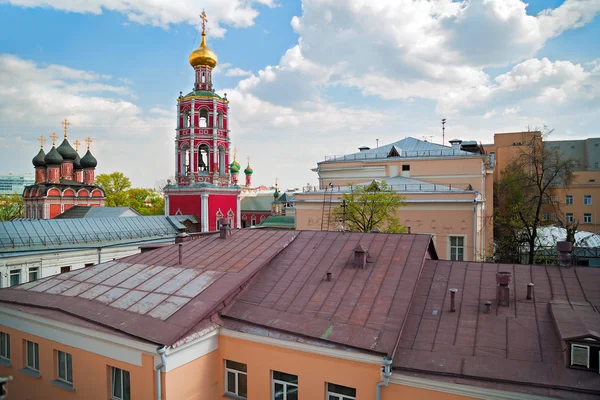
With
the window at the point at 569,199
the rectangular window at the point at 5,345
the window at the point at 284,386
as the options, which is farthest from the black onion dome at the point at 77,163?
the window at the point at 569,199

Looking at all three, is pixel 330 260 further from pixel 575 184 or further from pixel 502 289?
pixel 575 184

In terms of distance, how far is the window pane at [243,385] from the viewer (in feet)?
29.5

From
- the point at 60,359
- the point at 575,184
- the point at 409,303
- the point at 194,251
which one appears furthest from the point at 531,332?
the point at 575,184

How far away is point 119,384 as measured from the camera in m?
8.91

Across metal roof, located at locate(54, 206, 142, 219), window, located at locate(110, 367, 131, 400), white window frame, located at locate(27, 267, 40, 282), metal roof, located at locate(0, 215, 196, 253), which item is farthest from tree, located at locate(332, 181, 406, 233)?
metal roof, located at locate(54, 206, 142, 219)

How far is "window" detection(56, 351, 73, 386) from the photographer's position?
9742mm

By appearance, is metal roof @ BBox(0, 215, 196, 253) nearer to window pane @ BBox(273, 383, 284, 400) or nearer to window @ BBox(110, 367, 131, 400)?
window @ BBox(110, 367, 131, 400)

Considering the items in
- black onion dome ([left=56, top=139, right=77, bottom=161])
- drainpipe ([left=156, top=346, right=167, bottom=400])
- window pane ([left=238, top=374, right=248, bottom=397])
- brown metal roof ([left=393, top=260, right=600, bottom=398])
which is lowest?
window pane ([left=238, top=374, right=248, bottom=397])

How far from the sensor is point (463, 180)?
31.1m

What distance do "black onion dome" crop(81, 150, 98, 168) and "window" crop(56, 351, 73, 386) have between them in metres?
50.5

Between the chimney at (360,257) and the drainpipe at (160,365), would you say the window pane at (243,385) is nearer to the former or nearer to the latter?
the drainpipe at (160,365)

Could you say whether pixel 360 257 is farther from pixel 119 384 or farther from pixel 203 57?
pixel 203 57

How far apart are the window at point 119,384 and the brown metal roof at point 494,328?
559 cm

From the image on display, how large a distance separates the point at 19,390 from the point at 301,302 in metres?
7.69
